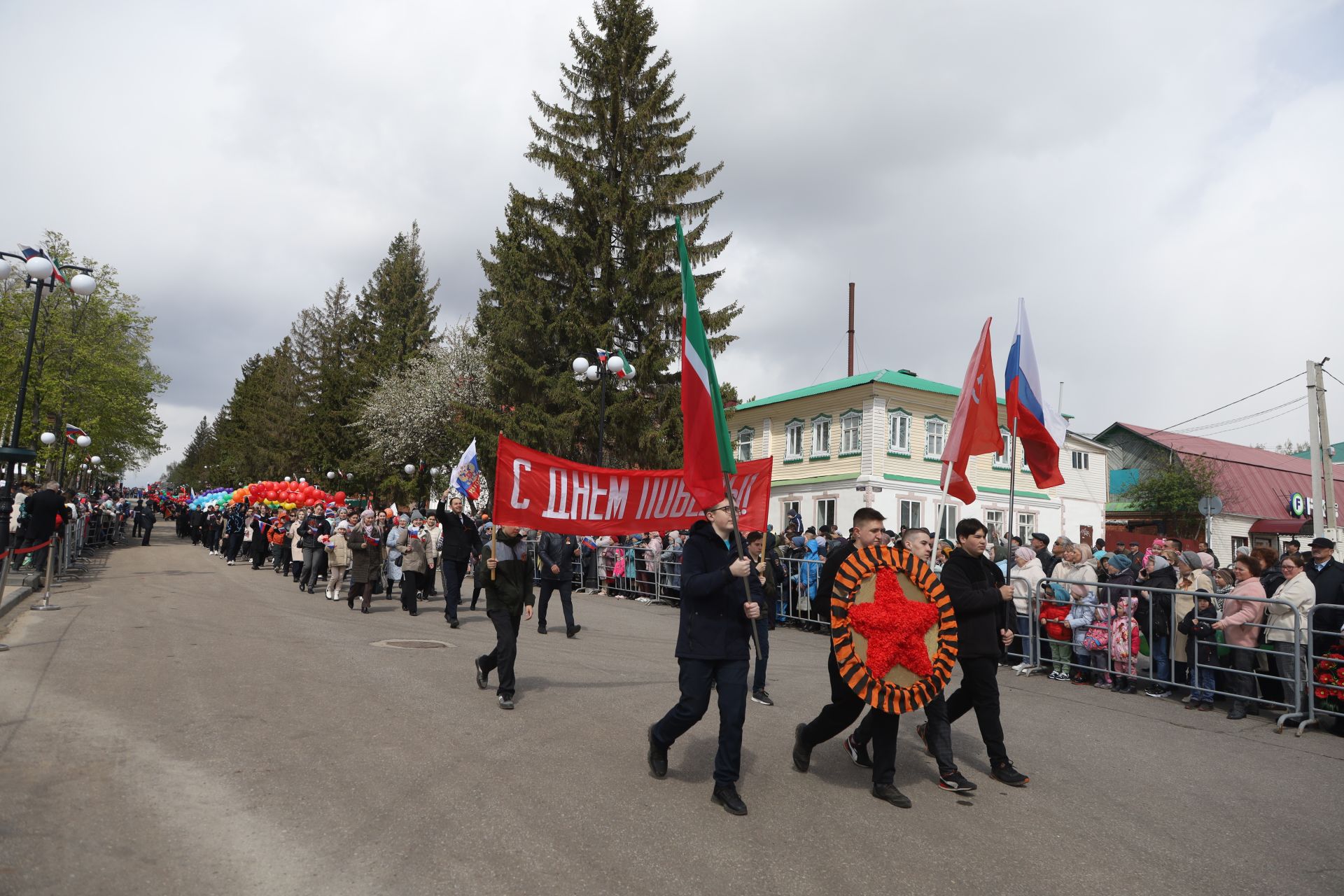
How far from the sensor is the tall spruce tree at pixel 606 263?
98.0 ft

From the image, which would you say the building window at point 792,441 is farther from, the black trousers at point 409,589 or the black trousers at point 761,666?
the black trousers at point 761,666

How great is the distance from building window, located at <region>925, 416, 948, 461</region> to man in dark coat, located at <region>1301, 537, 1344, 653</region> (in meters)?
27.3

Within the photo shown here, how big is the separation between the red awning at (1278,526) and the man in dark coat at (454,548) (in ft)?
154

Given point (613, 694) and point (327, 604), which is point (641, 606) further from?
point (613, 694)

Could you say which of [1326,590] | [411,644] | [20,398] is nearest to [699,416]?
[411,644]

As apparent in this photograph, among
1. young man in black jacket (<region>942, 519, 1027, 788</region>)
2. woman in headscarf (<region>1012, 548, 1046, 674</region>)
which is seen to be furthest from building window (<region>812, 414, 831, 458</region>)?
young man in black jacket (<region>942, 519, 1027, 788</region>)

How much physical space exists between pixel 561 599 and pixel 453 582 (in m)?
1.86

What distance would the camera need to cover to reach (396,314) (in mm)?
56281

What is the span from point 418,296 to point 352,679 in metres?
51.7

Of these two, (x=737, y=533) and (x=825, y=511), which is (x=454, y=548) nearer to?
(x=737, y=533)

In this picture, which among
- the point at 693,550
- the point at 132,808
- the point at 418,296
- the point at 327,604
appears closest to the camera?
the point at 132,808

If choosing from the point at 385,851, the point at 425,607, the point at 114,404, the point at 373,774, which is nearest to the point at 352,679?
the point at 373,774

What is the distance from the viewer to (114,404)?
1729 inches

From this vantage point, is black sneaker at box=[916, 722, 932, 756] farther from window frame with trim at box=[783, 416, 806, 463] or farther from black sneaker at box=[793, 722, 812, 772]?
window frame with trim at box=[783, 416, 806, 463]
